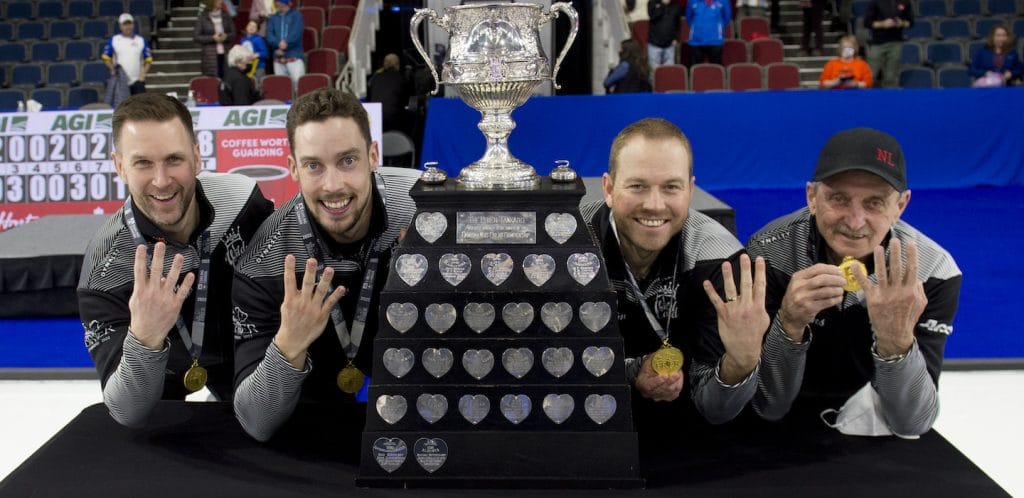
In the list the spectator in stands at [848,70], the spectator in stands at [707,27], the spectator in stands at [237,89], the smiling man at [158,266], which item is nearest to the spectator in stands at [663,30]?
the spectator in stands at [707,27]

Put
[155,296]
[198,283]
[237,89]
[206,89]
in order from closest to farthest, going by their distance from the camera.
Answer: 1. [155,296]
2. [198,283]
3. [237,89]
4. [206,89]

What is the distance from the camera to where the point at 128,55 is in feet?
45.3

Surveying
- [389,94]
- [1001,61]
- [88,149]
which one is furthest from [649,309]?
[1001,61]

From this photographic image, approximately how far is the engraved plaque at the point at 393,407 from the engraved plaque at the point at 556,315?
339 mm

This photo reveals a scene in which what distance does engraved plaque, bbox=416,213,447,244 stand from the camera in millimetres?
2275

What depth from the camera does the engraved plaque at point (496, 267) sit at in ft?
7.36

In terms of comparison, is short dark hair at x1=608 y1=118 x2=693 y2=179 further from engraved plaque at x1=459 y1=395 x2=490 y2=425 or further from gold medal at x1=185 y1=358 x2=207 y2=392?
gold medal at x1=185 y1=358 x2=207 y2=392

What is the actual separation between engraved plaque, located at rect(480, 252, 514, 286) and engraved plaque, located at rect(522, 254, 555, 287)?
0.11 ft

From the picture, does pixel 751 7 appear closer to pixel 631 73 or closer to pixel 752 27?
pixel 752 27

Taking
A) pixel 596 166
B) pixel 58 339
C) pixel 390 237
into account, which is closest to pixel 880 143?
pixel 390 237

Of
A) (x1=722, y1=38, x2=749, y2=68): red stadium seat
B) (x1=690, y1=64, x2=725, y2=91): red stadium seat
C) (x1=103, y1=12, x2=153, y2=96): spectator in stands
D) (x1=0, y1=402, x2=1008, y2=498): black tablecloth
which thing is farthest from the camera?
(x1=722, y1=38, x2=749, y2=68): red stadium seat

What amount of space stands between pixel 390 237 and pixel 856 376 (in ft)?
4.43

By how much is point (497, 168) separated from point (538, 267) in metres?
0.28

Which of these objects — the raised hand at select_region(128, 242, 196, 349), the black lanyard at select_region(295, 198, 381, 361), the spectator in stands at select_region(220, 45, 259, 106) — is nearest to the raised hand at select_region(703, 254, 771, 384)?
the black lanyard at select_region(295, 198, 381, 361)
